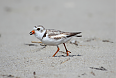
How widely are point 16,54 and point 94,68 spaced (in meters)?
2.64

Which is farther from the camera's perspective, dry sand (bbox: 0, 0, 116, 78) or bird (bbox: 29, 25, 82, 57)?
bird (bbox: 29, 25, 82, 57)

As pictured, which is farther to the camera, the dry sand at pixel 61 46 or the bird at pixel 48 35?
the bird at pixel 48 35

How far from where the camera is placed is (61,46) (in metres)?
6.60

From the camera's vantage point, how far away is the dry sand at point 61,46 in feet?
13.3

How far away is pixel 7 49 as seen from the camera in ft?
20.8

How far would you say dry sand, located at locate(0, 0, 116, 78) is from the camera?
4.05m

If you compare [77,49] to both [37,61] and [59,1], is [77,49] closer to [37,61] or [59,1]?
[37,61]

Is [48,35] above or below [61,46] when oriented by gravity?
above

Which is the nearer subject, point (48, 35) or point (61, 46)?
point (48, 35)

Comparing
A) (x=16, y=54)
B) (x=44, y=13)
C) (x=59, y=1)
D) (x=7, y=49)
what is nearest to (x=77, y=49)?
(x=16, y=54)

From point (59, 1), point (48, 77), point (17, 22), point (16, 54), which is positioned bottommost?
point (48, 77)

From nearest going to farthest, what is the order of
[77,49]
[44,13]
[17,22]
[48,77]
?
[48,77] → [77,49] → [17,22] → [44,13]

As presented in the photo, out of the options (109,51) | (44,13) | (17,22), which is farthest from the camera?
(44,13)

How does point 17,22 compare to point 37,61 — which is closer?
point 37,61
